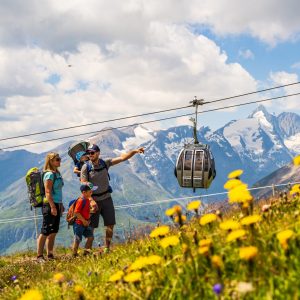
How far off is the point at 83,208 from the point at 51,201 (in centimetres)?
72

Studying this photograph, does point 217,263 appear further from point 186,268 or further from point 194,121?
point 194,121

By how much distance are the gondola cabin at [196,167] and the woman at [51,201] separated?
7189 millimetres

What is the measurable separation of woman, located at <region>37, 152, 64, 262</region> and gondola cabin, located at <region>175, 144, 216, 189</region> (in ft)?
23.6

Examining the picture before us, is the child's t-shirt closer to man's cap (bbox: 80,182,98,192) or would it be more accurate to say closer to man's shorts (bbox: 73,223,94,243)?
man's shorts (bbox: 73,223,94,243)

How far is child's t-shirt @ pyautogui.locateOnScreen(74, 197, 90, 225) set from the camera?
1007 cm

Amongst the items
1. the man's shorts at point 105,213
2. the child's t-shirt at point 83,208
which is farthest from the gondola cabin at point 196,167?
the child's t-shirt at point 83,208

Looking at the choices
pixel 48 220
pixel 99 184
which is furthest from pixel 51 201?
pixel 99 184

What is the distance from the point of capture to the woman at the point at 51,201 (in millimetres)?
9930

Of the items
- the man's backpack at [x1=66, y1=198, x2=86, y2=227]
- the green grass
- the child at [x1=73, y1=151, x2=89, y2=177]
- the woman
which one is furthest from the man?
the green grass

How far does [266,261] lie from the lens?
8.60 ft

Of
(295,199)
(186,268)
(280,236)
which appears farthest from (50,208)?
(280,236)

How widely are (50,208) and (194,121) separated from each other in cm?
708

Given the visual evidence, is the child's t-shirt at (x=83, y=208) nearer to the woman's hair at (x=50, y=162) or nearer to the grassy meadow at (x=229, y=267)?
the woman's hair at (x=50, y=162)

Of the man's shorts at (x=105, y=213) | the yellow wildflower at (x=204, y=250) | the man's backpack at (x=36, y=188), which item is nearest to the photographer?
the yellow wildflower at (x=204, y=250)
